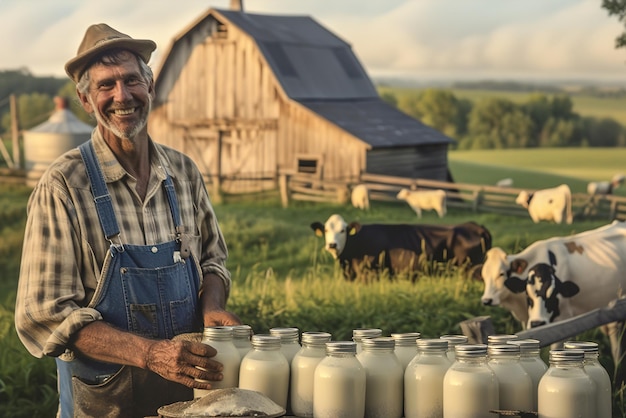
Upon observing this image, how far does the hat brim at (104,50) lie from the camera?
437 centimetres

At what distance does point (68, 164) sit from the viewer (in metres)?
4.38

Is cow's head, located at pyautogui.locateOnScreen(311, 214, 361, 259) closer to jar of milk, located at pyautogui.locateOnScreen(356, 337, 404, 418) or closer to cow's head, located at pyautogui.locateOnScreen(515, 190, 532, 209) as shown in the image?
cow's head, located at pyautogui.locateOnScreen(515, 190, 532, 209)

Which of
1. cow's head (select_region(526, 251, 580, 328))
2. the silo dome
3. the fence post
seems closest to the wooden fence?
the fence post

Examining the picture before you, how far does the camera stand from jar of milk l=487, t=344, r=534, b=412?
3.72 meters

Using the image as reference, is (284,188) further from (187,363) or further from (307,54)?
(187,363)

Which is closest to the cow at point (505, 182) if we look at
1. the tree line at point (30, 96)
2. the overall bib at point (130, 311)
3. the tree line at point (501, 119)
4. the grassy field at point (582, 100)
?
the tree line at point (501, 119)

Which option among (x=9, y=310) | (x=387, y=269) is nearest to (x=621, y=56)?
(x=387, y=269)

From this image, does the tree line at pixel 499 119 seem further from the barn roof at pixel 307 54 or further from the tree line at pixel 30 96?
the tree line at pixel 30 96

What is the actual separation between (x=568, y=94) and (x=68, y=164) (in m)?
9.86

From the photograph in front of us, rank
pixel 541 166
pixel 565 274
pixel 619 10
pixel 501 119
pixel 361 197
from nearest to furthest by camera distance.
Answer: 1. pixel 565 274
2. pixel 619 10
3. pixel 361 197
4. pixel 541 166
5. pixel 501 119

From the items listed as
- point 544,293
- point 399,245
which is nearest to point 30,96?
point 399,245

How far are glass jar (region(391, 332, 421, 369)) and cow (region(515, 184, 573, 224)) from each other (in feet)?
27.6

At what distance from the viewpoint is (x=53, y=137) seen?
17.6 metres

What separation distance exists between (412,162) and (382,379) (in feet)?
31.3
